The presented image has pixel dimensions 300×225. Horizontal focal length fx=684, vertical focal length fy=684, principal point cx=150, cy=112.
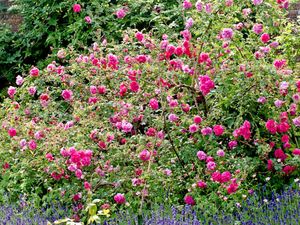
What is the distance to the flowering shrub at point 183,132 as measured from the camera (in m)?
4.39

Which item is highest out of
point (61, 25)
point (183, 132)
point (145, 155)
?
point (145, 155)

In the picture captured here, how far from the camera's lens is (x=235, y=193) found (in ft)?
13.8

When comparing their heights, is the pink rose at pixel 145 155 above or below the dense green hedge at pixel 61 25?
above

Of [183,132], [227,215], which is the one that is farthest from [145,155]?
[227,215]

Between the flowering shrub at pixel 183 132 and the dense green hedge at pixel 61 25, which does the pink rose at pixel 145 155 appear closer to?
the flowering shrub at pixel 183 132

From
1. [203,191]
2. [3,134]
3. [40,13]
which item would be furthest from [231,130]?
[40,13]

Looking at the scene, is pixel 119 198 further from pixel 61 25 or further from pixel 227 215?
pixel 61 25

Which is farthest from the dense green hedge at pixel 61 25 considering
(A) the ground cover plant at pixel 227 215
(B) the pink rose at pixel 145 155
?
(A) the ground cover plant at pixel 227 215

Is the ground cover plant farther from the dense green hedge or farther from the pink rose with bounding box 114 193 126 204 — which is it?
the dense green hedge

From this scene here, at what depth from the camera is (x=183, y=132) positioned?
4.74 m

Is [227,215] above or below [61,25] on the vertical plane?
above

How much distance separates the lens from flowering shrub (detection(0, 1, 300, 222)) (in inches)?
173

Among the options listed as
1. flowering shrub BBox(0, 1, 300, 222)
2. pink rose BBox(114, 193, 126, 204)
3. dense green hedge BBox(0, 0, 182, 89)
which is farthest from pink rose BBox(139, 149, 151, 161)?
dense green hedge BBox(0, 0, 182, 89)

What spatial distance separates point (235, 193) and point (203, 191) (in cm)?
29
